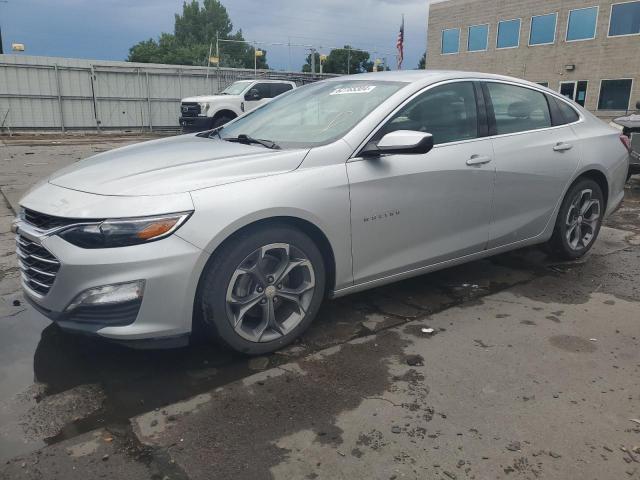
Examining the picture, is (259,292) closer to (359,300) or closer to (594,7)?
(359,300)

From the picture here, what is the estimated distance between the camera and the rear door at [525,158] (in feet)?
13.2

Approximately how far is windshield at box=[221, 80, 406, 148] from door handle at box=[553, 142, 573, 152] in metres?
1.55

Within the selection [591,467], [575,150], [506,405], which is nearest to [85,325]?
[506,405]

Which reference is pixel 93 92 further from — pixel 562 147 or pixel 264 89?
pixel 562 147

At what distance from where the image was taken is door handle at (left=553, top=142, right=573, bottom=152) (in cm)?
438

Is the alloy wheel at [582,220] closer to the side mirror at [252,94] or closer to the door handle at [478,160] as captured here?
the door handle at [478,160]

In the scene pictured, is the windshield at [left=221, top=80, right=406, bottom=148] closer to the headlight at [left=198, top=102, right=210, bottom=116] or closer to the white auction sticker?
the white auction sticker

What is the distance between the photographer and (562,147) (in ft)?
14.5

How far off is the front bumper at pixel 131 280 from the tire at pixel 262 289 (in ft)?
0.45

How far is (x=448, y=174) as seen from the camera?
3.66 m

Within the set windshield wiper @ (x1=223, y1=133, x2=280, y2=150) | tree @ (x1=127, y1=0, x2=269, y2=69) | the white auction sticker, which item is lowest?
windshield wiper @ (x1=223, y1=133, x2=280, y2=150)

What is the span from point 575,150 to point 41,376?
4241mm

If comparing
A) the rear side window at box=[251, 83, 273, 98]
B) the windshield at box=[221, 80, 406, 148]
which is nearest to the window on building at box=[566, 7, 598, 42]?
the rear side window at box=[251, 83, 273, 98]

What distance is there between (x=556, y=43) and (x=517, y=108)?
29329 mm
